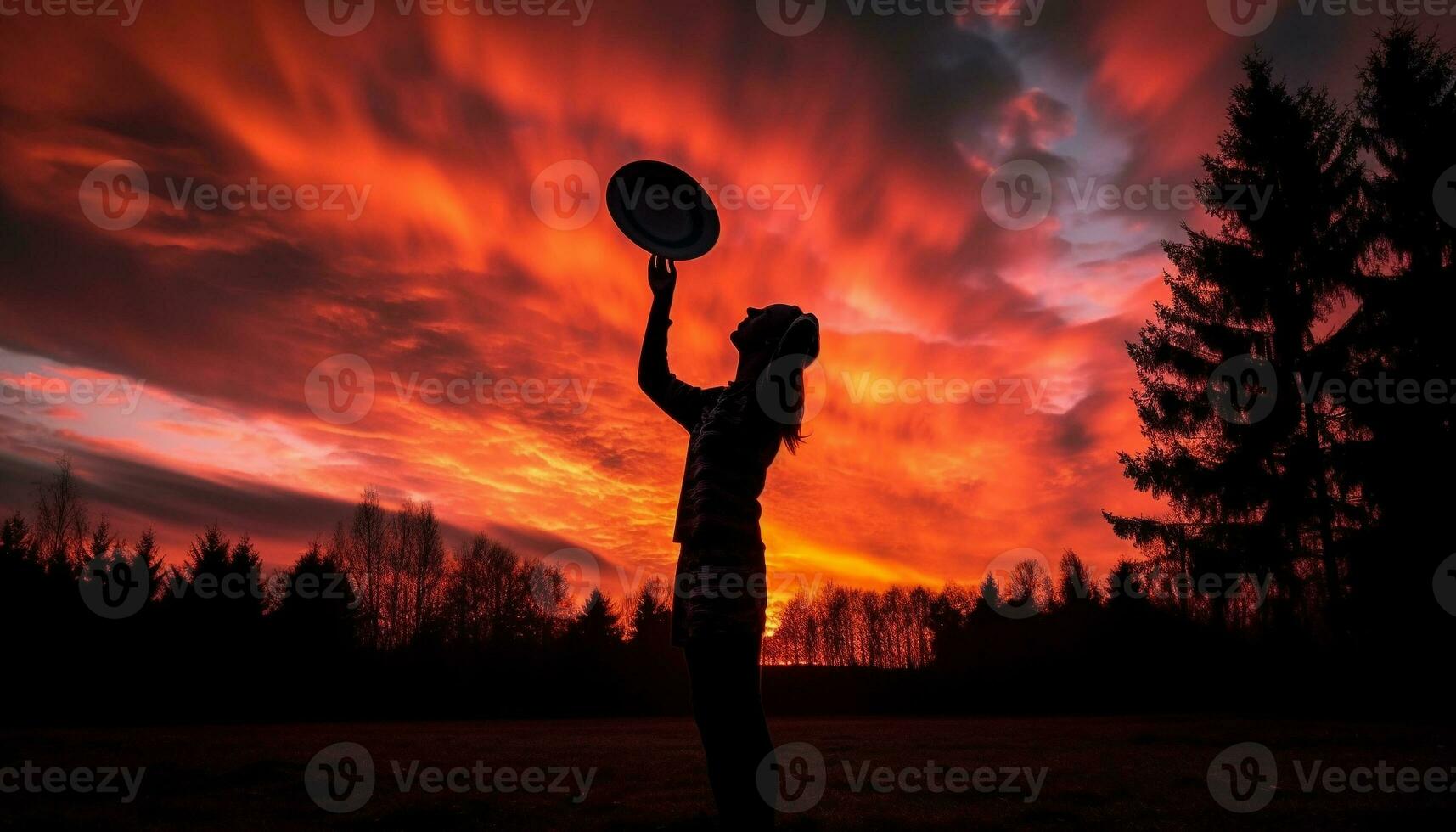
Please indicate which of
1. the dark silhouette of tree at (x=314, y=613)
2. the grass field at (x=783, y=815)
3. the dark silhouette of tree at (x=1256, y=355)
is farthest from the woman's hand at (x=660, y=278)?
the dark silhouette of tree at (x=314, y=613)

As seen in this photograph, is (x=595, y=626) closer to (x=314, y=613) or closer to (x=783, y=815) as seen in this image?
(x=314, y=613)

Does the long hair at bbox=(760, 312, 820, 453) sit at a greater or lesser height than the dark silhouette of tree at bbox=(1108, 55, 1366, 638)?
lesser

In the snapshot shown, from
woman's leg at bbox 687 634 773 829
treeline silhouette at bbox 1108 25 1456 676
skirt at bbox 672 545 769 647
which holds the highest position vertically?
treeline silhouette at bbox 1108 25 1456 676

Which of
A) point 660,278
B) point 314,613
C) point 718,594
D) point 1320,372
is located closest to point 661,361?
point 660,278

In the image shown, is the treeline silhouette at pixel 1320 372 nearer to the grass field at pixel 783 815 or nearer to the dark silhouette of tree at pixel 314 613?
the grass field at pixel 783 815

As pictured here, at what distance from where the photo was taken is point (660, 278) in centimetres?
347

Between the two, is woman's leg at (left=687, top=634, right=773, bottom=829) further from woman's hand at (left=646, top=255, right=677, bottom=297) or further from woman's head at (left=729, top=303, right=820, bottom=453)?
woman's hand at (left=646, top=255, right=677, bottom=297)

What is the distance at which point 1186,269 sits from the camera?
77.9 feet

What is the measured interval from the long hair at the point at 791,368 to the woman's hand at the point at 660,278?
0.68 meters

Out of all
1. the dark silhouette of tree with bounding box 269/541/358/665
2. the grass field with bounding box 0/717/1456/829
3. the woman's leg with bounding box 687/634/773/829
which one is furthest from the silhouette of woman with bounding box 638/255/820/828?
the dark silhouette of tree with bounding box 269/541/358/665

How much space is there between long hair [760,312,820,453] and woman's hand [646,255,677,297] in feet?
2.23

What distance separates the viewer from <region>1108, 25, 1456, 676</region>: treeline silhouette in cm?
1942

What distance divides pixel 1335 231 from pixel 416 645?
50.0 m

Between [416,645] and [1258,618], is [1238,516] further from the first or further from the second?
[416,645]
